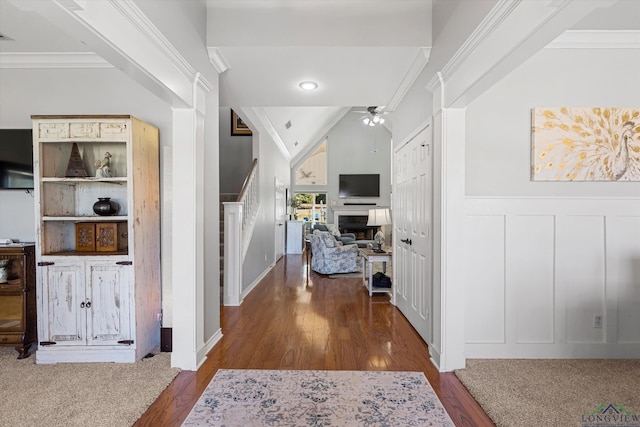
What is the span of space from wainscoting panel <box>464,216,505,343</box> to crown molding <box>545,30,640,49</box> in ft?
5.02

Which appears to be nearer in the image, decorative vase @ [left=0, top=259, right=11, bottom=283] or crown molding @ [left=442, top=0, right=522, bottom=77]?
crown molding @ [left=442, top=0, right=522, bottom=77]

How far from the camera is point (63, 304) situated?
2.60 m

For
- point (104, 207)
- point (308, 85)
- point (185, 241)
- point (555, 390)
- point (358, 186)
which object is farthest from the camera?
point (358, 186)

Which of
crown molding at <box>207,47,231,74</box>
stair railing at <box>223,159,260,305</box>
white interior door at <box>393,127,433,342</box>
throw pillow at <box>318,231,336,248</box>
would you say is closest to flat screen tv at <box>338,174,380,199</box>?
throw pillow at <box>318,231,336,248</box>

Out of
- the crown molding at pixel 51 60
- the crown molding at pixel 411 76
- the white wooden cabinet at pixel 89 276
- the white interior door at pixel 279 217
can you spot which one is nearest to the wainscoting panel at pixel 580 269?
the crown molding at pixel 411 76

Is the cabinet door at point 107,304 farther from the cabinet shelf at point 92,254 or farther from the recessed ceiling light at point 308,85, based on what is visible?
the recessed ceiling light at point 308,85

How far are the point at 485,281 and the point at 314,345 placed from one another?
1571 millimetres

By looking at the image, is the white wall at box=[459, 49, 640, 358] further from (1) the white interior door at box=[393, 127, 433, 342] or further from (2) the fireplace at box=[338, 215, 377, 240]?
(2) the fireplace at box=[338, 215, 377, 240]

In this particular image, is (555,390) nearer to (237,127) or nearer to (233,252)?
(233,252)

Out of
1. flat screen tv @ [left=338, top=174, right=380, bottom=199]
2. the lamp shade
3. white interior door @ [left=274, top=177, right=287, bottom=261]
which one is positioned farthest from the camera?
flat screen tv @ [left=338, top=174, right=380, bottom=199]

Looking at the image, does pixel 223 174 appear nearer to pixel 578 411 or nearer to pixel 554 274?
pixel 554 274

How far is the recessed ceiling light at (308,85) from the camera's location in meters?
3.52

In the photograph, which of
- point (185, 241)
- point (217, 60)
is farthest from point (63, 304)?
point (217, 60)

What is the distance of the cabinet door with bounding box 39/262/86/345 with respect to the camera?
2.59 metres
